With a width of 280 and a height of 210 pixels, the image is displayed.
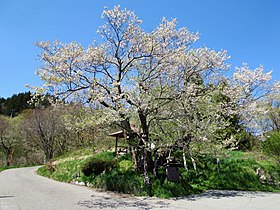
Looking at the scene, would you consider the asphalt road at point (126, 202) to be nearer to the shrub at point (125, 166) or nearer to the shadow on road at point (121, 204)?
the shadow on road at point (121, 204)

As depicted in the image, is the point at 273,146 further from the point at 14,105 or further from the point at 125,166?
the point at 14,105

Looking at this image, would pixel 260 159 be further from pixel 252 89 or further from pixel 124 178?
pixel 124 178

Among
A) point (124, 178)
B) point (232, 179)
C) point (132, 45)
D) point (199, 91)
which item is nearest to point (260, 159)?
point (232, 179)

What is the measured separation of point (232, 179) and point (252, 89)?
611 cm

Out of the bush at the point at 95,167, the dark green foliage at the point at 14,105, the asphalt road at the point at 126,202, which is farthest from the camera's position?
Answer: the dark green foliage at the point at 14,105

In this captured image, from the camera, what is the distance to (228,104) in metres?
12.1

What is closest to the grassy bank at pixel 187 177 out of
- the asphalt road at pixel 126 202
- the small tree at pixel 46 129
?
the asphalt road at pixel 126 202

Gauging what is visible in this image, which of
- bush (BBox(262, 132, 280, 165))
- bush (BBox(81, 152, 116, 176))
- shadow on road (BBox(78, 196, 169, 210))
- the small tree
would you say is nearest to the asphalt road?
shadow on road (BBox(78, 196, 169, 210))

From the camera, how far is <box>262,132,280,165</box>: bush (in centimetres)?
1242

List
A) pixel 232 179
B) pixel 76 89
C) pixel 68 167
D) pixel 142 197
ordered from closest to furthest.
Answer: pixel 142 197, pixel 76 89, pixel 232 179, pixel 68 167

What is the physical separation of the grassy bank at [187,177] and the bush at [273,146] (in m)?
0.87

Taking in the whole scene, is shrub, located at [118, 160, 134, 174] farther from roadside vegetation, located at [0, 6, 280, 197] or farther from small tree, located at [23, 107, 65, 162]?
small tree, located at [23, 107, 65, 162]

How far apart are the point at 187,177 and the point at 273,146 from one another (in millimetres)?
4435

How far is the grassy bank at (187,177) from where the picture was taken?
33.1 ft
